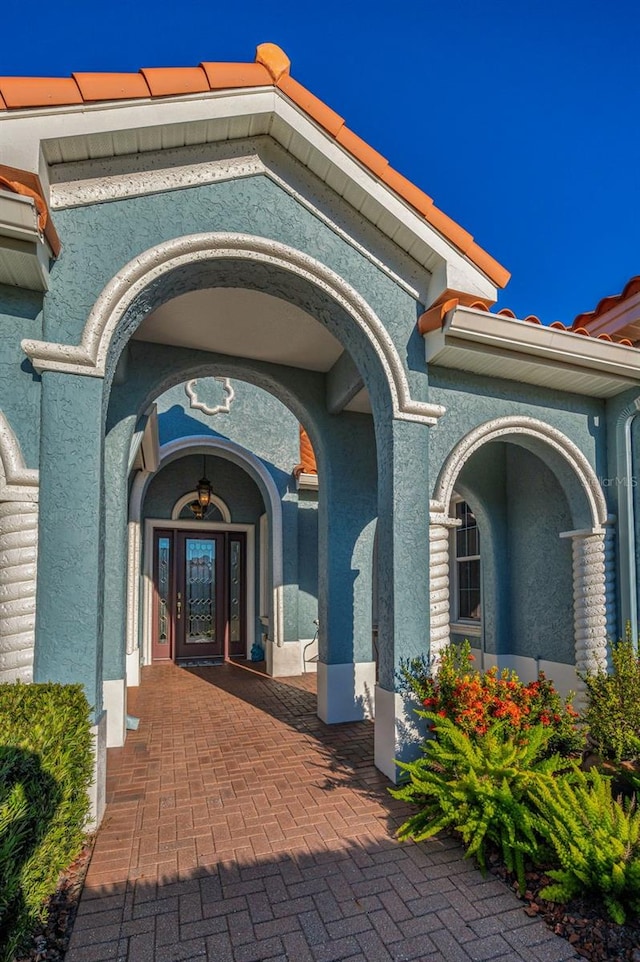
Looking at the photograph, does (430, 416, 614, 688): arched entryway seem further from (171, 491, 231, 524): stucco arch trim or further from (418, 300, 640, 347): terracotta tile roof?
(171, 491, 231, 524): stucco arch trim

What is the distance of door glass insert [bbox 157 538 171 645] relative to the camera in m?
10.6

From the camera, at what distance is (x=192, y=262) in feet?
14.5

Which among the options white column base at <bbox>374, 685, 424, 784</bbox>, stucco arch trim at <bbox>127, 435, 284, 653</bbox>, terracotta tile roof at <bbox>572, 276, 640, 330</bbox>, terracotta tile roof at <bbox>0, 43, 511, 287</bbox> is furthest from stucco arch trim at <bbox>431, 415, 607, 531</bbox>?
stucco arch trim at <bbox>127, 435, 284, 653</bbox>

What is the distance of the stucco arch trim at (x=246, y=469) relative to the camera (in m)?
9.02

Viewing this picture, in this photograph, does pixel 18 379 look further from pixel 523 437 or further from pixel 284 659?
pixel 284 659

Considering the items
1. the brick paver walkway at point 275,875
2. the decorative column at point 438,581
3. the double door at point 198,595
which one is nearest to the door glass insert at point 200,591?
the double door at point 198,595

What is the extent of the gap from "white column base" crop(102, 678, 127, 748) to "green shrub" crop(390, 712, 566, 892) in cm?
334

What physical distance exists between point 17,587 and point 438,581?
3.67 metres

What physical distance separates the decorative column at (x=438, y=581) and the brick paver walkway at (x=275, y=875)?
4.70 feet

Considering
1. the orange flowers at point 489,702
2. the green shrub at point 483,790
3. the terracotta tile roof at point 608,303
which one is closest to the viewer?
the green shrub at point 483,790

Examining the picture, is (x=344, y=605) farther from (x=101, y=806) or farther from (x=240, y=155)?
(x=240, y=155)

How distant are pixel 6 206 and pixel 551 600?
7.12 m

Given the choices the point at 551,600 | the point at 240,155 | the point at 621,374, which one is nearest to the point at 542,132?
the point at 621,374

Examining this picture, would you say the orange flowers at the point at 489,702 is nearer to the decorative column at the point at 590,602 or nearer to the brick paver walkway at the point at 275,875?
the brick paver walkway at the point at 275,875
